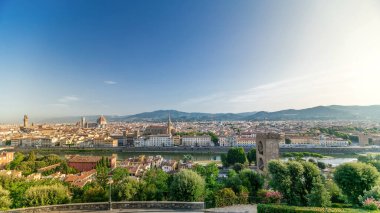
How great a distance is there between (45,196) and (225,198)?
5.50 meters

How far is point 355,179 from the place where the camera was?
766 cm

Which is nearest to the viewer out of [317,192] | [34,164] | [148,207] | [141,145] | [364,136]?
[317,192]

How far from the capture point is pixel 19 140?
49469 mm

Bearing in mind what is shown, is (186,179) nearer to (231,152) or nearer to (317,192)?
(317,192)

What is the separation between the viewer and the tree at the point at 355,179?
7.52 m

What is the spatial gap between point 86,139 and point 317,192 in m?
48.9

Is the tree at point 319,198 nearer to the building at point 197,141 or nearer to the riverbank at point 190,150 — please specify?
the riverbank at point 190,150

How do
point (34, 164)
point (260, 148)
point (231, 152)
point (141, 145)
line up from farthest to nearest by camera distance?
point (141, 145) → point (231, 152) → point (34, 164) → point (260, 148)

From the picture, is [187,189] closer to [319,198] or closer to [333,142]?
[319,198]

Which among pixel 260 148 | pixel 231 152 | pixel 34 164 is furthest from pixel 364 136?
pixel 34 164

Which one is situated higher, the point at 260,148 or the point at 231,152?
the point at 260,148

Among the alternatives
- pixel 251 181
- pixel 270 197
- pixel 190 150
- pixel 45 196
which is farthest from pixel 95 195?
pixel 190 150

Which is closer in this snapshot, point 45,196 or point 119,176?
point 45,196

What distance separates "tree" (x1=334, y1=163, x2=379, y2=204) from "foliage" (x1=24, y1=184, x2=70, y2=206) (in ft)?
28.9
